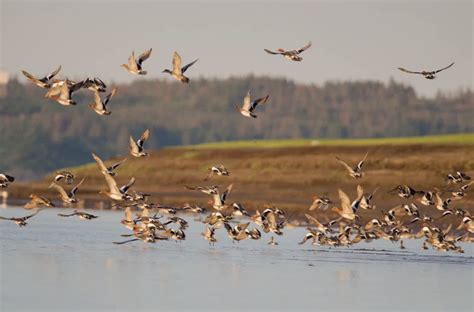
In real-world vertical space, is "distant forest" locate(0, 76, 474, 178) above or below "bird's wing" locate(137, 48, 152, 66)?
above

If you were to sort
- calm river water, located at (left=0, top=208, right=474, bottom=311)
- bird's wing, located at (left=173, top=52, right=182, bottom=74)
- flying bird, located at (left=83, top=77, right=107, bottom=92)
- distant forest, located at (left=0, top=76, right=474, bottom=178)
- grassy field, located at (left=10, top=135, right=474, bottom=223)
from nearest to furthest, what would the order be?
calm river water, located at (left=0, top=208, right=474, bottom=311) → flying bird, located at (left=83, top=77, right=107, bottom=92) → bird's wing, located at (left=173, top=52, right=182, bottom=74) → grassy field, located at (left=10, top=135, right=474, bottom=223) → distant forest, located at (left=0, top=76, right=474, bottom=178)

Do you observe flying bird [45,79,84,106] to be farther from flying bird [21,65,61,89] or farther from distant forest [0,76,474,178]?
distant forest [0,76,474,178]

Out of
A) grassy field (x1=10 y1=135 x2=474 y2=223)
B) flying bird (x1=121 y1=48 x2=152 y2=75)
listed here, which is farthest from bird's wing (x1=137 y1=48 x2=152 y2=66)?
→ grassy field (x1=10 y1=135 x2=474 y2=223)

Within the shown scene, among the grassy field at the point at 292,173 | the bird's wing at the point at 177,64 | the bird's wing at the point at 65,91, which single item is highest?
the grassy field at the point at 292,173

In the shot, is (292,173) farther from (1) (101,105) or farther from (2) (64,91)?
(2) (64,91)

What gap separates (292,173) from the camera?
66250 mm

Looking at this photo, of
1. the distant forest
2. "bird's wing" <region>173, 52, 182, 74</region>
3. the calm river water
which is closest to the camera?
the calm river water

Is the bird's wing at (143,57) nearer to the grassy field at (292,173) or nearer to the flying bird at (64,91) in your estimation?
the flying bird at (64,91)

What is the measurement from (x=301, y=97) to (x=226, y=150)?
5203 cm

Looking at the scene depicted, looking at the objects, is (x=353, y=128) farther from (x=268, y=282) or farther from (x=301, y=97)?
(x=268, y=282)

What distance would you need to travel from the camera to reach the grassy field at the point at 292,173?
193 ft

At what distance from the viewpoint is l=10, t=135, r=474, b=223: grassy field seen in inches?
2312

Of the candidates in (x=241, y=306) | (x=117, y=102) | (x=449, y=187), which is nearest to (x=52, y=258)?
(x=241, y=306)

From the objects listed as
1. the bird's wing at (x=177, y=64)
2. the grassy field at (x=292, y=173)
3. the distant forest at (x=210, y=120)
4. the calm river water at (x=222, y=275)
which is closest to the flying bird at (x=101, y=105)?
the bird's wing at (x=177, y=64)
